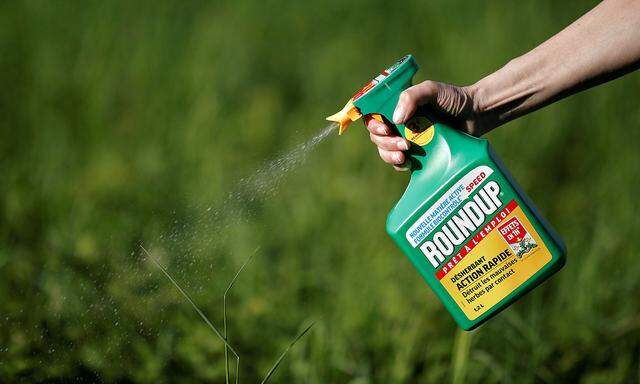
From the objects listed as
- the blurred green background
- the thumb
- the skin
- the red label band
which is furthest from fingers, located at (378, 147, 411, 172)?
Answer: the blurred green background

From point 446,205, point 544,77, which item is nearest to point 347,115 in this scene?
point 446,205

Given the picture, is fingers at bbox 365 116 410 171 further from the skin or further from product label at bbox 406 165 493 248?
product label at bbox 406 165 493 248

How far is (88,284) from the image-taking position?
2.31 metres

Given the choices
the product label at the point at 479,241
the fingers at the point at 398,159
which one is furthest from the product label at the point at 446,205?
the fingers at the point at 398,159

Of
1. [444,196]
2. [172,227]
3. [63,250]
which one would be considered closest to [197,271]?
[172,227]

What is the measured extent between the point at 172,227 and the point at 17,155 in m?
0.99

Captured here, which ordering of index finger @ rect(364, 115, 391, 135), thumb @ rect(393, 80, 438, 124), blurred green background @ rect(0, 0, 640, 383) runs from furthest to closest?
blurred green background @ rect(0, 0, 640, 383), index finger @ rect(364, 115, 391, 135), thumb @ rect(393, 80, 438, 124)

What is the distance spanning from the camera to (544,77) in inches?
76.0

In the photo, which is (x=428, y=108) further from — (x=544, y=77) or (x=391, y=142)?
(x=544, y=77)

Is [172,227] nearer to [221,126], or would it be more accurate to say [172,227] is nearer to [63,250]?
[63,250]

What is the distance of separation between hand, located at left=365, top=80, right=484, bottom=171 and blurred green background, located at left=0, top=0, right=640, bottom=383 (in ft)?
1.27

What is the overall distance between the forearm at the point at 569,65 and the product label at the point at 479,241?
0.31 m

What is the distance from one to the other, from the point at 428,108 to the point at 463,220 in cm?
28

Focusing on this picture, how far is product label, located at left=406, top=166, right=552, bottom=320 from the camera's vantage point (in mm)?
1754
